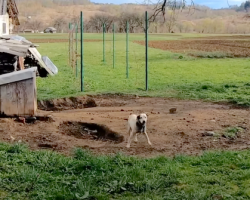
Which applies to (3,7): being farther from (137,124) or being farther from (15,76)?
(137,124)

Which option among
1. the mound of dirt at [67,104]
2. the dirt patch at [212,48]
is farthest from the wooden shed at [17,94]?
the dirt patch at [212,48]

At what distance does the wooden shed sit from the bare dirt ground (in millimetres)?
433

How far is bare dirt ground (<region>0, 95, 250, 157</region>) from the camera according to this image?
27.4ft

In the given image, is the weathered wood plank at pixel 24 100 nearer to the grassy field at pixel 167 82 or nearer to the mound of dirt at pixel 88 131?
the mound of dirt at pixel 88 131

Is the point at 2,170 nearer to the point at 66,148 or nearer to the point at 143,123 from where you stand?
the point at 66,148

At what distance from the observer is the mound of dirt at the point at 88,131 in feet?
31.1

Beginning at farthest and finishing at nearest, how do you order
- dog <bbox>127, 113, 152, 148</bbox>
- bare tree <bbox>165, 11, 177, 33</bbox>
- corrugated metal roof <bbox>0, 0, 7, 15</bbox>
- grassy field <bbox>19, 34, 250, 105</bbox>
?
1. corrugated metal roof <bbox>0, 0, 7, 15</bbox>
2. grassy field <bbox>19, 34, 250, 105</bbox>
3. bare tree <bbox>165, 11, 177, 33</bbox>
4. dog <bbox>127, 113, 152, 148</bbox>

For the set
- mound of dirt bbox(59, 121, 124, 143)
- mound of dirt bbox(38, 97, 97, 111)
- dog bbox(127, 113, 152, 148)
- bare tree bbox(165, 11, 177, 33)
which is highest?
bare tree bbox(165, 11, 177, 33)

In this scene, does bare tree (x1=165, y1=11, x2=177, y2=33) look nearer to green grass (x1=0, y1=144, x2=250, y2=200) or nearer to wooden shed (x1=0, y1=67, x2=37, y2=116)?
green grass (x1=0, y1=144, x2=250, y2=200)

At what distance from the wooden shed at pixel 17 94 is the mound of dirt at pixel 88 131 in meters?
0.88

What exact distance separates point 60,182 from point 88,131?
3854 millimetres

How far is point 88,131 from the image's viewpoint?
10.0 m

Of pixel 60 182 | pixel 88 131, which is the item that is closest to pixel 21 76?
pixel 88 131

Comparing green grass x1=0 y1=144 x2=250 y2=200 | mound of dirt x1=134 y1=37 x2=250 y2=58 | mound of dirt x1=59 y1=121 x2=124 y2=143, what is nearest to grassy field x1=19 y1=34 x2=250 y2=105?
mound of dirt x1=59 y1=121 x2=124 y2=143
